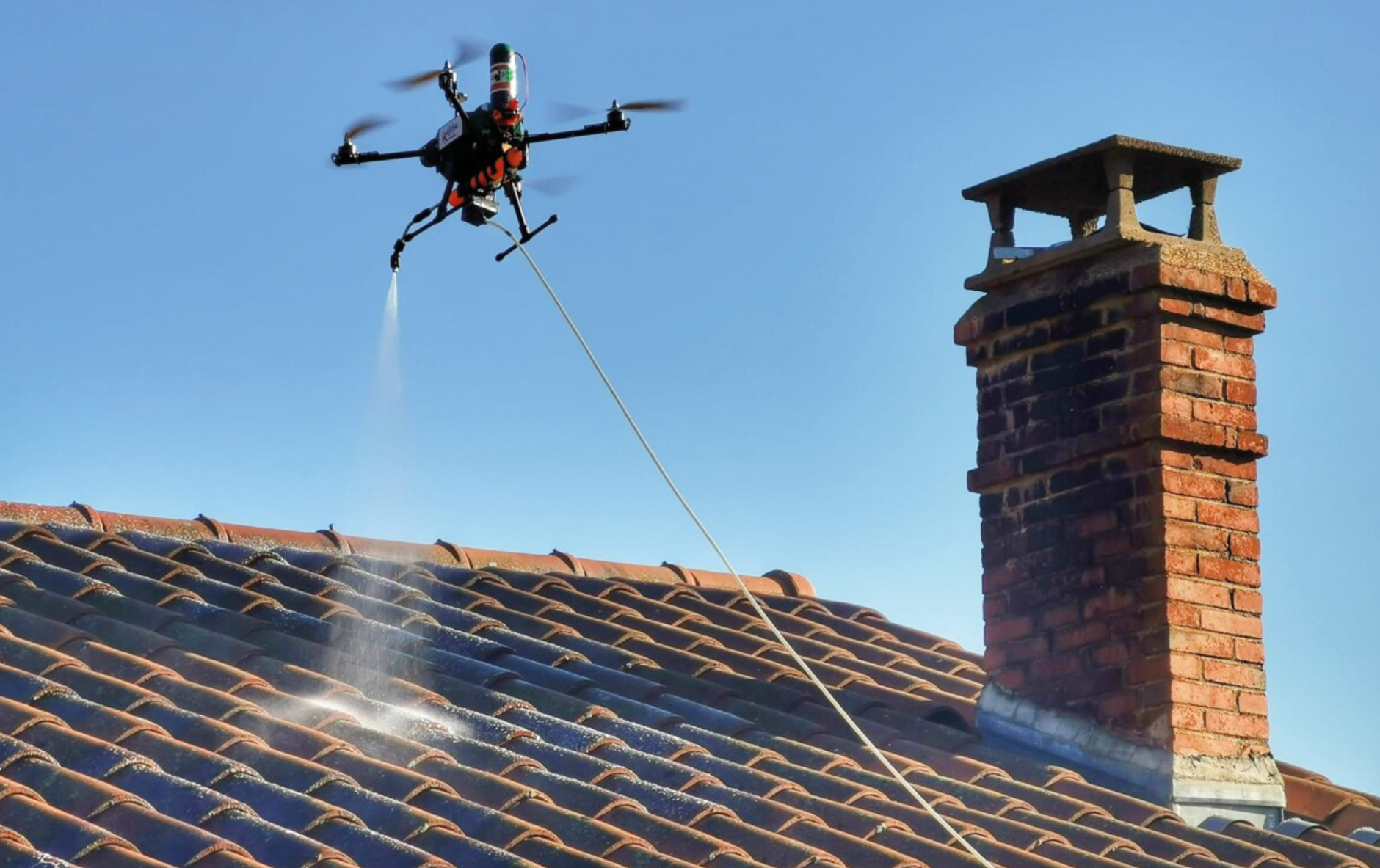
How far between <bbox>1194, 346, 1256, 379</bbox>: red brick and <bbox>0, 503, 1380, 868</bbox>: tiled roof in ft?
5.50

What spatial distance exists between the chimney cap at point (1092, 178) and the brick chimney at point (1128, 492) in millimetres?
12

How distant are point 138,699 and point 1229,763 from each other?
4.07 m

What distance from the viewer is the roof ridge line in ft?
28.7

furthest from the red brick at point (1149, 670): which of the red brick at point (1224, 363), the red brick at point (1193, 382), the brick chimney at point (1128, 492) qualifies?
the red brick at point (1224, 363)

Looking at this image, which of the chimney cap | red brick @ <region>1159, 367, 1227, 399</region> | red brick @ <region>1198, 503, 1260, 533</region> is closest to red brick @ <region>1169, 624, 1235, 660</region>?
red brick @ <region>1198, 503, 1260, 533</region>

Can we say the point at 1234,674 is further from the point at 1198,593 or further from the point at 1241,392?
the point at 1241,392

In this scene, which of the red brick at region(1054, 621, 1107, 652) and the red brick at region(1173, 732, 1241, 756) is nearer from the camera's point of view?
the red brick at region(1173, 732, 1241, 756)

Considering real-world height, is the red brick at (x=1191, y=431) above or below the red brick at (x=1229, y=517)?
above

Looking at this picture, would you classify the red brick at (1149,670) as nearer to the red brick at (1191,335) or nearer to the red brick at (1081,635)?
the red brick at (1081,635)

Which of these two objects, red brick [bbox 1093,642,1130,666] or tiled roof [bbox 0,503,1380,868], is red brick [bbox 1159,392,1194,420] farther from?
tiled roof [bbox 0,503,1380,868]

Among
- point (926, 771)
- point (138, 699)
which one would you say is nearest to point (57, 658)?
point (138, 699)

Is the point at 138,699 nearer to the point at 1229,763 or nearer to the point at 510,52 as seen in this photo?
the point at 510,52

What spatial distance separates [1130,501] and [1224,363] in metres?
0.72

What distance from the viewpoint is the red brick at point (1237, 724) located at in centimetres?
783
